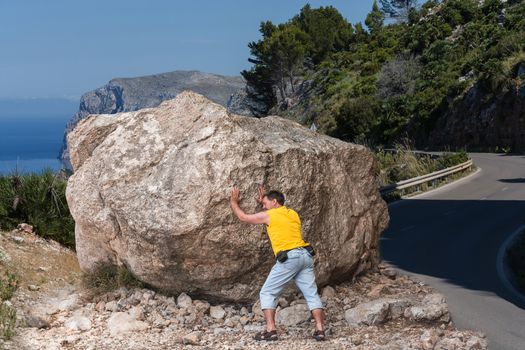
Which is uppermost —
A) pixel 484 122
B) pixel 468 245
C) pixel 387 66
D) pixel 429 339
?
pixel 387 66

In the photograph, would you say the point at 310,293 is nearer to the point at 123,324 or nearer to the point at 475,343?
the point at 475,343

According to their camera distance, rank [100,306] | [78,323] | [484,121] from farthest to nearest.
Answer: [484,121]
[100,306]
[78,323]

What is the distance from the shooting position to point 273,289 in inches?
309

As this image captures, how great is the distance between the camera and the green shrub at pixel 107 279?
9.28 m

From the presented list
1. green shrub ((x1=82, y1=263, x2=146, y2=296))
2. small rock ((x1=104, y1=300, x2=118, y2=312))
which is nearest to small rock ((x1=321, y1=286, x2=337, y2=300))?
green shrub ((x1=82, y1=263, x2=146, y2=296))

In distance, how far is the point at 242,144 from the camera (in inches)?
340

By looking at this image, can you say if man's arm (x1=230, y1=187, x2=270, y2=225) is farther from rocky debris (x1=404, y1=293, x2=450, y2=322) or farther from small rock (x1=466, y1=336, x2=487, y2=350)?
small rock (x1=466, y1=336, x2=487, y2=350)

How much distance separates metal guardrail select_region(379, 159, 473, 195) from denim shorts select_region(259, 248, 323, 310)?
1687cm

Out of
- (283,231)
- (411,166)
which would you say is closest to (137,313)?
(283,231)

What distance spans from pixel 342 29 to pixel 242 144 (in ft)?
269

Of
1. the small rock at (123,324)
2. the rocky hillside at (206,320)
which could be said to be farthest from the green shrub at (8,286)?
the small rock at (123,324)

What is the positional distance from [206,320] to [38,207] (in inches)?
189

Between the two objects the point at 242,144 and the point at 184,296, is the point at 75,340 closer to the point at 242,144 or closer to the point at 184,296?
the point at 184,296

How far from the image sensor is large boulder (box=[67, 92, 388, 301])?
8406 millimetres
